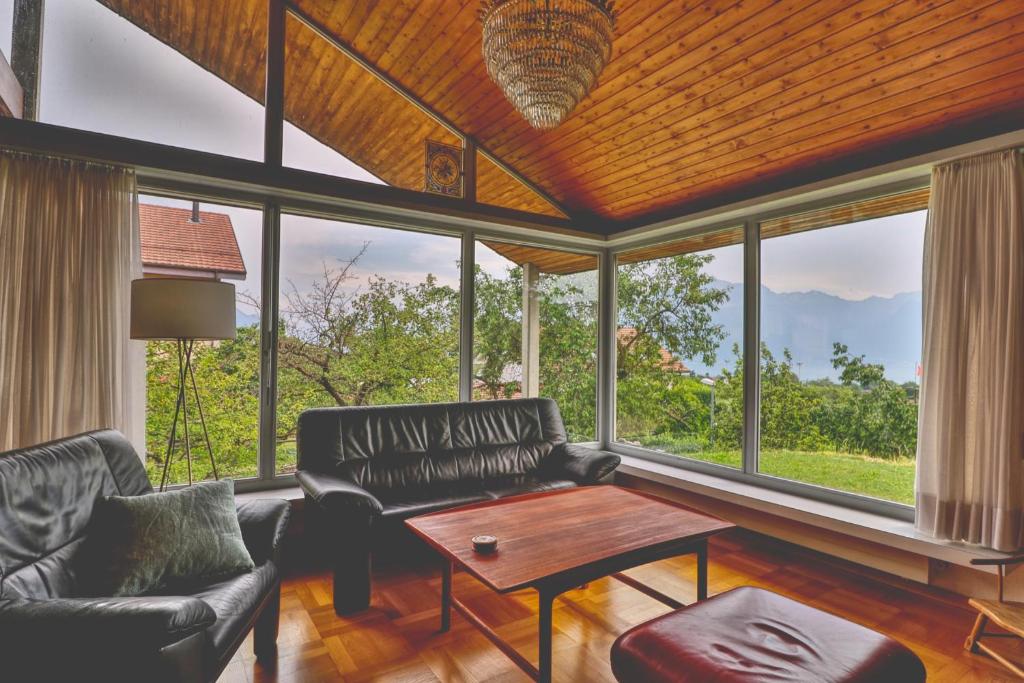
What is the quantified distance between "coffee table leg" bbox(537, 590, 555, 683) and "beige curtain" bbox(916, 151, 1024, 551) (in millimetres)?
2236

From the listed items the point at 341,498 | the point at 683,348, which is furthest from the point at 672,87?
the point at 341,498

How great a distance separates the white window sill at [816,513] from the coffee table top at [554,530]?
3.51ft

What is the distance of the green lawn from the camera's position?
3104 mm

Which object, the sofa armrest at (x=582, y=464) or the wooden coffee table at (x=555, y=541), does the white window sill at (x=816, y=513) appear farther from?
the wooden coffee table at (x=555, y=541)

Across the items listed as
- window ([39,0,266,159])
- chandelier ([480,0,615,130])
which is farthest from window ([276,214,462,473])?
chandelier ([480,0,615,130])

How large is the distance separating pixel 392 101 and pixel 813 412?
3.71 meters

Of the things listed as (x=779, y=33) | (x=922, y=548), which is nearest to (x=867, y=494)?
(x=922, y=548)

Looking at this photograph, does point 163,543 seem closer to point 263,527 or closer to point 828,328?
point 263,527

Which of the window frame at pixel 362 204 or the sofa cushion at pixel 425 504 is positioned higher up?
the window frame at pixel 362 204

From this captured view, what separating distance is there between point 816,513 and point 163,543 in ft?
10.9

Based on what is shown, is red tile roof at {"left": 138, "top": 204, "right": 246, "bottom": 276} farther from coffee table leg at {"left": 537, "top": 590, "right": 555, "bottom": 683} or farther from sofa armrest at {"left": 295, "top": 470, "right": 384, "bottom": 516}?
coffee table leg at {"left": 537, "top": 590, "right": 555, "bottom": 683}

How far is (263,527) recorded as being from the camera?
2188 millimetres

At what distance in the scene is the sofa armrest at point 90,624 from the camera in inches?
51.3

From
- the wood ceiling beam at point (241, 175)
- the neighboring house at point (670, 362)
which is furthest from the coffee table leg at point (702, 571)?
the wood ceiling beam at point (241, 175)
